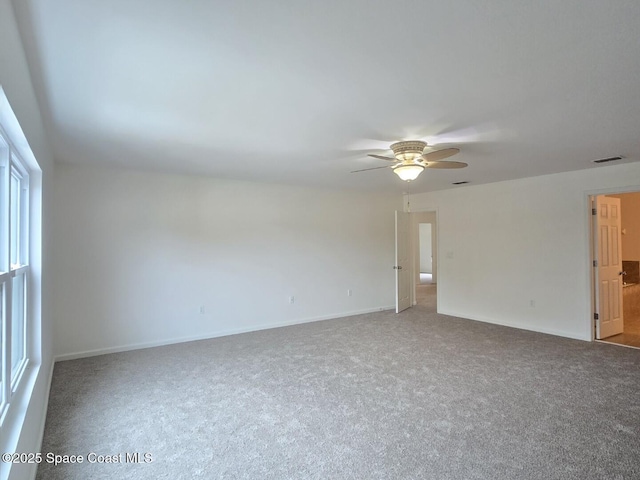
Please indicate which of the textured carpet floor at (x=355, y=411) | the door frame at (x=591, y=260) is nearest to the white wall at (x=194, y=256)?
the textured carpet floor at (x=355, y=411)

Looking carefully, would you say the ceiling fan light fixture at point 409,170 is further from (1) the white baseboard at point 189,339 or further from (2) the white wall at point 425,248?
(2) the white wall at point 425,248

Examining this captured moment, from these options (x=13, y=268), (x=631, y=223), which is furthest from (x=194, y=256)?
(x=631, y=223)

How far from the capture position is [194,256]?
4980 millimetres

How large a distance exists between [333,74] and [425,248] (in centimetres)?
1235

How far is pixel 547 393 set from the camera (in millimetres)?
3088

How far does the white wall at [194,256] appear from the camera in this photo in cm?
425

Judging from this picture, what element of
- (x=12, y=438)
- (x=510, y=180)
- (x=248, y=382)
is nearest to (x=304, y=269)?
(x=248, y=382)

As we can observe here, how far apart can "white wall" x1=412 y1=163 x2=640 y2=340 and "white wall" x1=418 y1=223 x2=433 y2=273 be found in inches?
276

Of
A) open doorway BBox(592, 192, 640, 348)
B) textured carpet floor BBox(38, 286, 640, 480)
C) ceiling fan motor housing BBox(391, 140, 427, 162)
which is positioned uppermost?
ceiling fan motor housing BBox(391, 140, 427, 162)

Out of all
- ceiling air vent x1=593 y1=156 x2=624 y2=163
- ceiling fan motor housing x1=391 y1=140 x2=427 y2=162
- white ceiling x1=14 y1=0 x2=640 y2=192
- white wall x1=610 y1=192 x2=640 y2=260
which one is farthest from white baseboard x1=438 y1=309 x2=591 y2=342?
white wall x1=610 y1=192 x2=640 y2=260

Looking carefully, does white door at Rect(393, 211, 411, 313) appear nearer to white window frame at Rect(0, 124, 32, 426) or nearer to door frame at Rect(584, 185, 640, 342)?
door frame at Rect(584, 185, 640, 342)

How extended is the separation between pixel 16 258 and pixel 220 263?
285cm

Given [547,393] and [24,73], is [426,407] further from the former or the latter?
[24,73]

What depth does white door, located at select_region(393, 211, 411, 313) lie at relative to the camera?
6410mm
